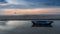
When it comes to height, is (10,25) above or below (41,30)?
above

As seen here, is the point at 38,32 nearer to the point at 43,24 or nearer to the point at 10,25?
the point at 43,24

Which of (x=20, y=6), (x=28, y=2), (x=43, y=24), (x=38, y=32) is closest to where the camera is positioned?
(x=38, y=32)

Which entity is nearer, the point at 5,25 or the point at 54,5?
the point at 5,25

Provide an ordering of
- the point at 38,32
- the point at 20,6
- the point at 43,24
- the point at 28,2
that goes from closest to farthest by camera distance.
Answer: the point at 38,32
the point at 43,24
the point at 28,2
the point at 20,6

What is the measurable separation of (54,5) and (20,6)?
438 millimetres

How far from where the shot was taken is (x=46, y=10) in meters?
1.77

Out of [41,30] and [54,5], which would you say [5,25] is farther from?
[54,5]

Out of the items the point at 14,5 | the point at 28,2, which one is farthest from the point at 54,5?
the point at 14,5

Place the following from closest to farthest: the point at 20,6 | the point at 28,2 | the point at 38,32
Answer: the point at 38,32 < the point at 28,2 < the point at 20,6

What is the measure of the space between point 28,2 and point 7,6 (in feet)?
0.94

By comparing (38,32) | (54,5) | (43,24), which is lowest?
(38,32)

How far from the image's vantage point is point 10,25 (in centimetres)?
114

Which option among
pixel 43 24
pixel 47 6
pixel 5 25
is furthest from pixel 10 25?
pixel 47 6

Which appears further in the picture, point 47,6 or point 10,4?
point 47,6
